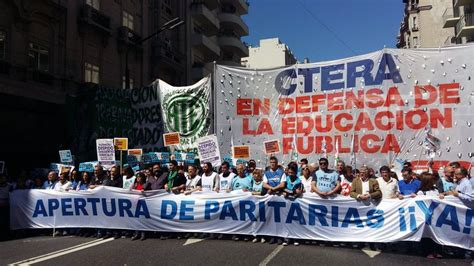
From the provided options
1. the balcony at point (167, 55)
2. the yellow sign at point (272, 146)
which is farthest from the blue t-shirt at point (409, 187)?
the balcony at point (167, 55)

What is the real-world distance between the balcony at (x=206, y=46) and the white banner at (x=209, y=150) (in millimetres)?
26977

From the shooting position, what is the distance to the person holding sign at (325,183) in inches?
317

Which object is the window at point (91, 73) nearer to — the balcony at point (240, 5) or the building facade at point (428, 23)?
the balcony at point (240, 5)

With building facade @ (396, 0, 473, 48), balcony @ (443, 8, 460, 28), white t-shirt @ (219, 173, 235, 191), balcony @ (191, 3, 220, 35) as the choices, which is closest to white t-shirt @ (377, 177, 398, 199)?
white t-shirt @ (219, 173, 235, 191)

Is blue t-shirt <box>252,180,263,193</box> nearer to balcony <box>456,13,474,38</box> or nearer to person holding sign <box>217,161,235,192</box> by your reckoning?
person holding sign <box>217,161,235,192</box>

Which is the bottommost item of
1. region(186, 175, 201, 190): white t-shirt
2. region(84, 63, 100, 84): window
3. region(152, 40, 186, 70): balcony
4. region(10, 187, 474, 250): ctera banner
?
region(10, 187, 474, 250): ctera banner

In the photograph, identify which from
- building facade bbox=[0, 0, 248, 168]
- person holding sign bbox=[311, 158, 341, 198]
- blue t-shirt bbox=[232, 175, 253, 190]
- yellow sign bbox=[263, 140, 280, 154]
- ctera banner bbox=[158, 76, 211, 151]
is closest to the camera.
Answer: person holding sign bbox=[311, 158, 341, 198]

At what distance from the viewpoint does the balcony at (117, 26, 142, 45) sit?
2456 centimetres

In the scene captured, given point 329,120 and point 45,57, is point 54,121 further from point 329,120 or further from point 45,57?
point 329,120

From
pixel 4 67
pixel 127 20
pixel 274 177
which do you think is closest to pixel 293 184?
pixel 274 177

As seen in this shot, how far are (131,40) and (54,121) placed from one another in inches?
328

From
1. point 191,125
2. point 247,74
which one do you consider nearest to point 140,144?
point 191,125

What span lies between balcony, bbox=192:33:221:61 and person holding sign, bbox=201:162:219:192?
90.4ft

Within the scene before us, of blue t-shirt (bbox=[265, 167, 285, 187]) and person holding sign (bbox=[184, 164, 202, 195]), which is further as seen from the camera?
person holding sign (bbox=[184, 164, 202, 195])
